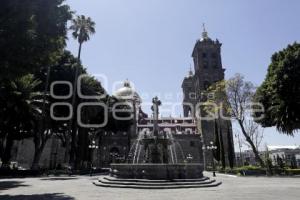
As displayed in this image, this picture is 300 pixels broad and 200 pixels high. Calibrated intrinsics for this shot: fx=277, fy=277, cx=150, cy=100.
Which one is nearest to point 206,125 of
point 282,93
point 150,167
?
point 282,93

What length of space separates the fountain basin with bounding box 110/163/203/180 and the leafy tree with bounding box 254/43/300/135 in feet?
68.6

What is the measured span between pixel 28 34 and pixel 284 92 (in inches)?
1260

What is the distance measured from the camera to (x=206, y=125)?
6600cm

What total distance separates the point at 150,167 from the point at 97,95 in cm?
2652

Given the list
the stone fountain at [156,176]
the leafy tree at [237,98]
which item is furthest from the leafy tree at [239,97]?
the stone fountain at [156,176]

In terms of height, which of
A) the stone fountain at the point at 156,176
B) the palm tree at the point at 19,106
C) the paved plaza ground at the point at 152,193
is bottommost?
the paved plaza ground at the point at 152,193

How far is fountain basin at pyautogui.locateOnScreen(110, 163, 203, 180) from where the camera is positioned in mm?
18406

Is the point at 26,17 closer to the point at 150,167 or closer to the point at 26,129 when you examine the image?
the point at 150,167

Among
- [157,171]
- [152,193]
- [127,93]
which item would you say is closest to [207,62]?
[127,93]

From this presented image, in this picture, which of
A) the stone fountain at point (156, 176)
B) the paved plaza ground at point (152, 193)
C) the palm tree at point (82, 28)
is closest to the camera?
the paved plaza ground at point (152, 193)

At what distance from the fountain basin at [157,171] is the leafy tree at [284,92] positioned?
68.6 ft

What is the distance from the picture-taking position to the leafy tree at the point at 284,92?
34.9 m

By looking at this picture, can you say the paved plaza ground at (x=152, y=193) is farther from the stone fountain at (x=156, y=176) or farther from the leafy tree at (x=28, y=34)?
the leafy tree at (x=28, y=34)

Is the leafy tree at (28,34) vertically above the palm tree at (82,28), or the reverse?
the palm tree at (82,28)
